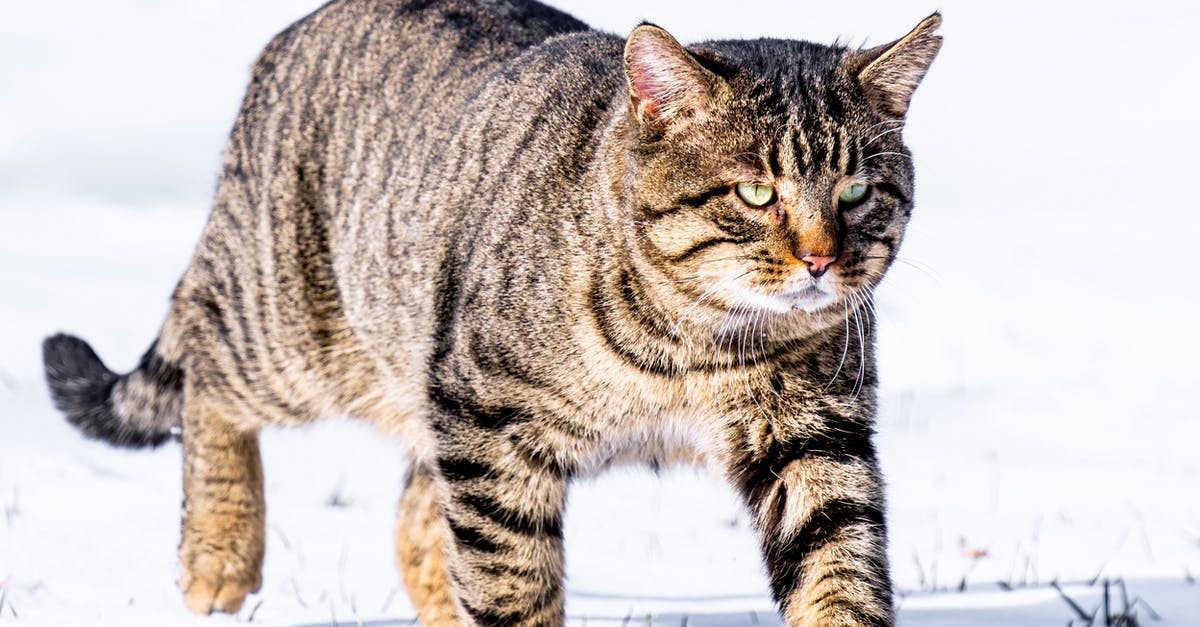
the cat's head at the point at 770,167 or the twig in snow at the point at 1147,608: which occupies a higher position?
the cat's head at the point at 770,167

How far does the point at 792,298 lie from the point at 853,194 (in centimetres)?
30

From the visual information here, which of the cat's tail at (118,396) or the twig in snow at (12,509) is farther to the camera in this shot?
the cat's tail at (118,396)

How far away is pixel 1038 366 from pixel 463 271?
5502 millimetres

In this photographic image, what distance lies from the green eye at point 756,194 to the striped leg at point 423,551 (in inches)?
64.5

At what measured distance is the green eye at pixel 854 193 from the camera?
291cm

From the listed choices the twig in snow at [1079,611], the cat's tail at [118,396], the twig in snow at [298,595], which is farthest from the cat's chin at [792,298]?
the cat's tail at [118,396]

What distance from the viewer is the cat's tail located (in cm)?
463

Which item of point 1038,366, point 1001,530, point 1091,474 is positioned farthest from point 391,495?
point 1038,366

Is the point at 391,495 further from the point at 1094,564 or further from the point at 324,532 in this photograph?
the point at 1094,564

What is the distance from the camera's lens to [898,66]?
3049 mm

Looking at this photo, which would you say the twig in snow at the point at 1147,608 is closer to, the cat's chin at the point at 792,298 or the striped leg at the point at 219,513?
the cat's chin at the point at 792,298

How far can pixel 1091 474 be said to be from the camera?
622cm

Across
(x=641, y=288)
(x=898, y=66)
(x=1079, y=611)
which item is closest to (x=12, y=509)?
(x=641, y=288)

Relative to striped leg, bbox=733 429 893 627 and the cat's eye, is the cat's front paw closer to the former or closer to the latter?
striped leg, bbox=733 429 893 627
